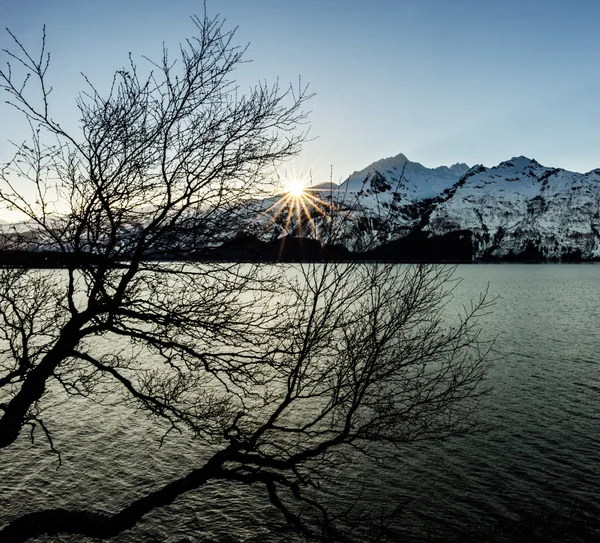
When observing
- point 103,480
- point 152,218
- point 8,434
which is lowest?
point 103,480

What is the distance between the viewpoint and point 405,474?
22.1 m

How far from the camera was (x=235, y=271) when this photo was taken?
9.17 meters

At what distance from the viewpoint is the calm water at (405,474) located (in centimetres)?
1902

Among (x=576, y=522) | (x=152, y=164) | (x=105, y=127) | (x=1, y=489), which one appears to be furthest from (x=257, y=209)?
(x=1, y=489)

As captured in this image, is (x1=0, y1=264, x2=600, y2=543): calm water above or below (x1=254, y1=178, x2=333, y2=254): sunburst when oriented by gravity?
below

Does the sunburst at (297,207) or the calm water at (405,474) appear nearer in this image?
the sunburst at (297,207)

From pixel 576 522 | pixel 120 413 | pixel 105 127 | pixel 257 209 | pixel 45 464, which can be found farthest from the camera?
pixel 120 413

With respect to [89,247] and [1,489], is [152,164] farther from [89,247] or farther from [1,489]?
[1,489]

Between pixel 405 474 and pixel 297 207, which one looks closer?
pixel 297 207

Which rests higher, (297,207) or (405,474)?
(297,207)

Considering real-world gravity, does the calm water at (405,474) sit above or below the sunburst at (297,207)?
below

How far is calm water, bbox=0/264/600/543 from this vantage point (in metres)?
19.0

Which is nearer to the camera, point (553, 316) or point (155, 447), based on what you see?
point (155, 447)

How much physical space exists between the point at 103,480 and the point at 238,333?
17.3m
